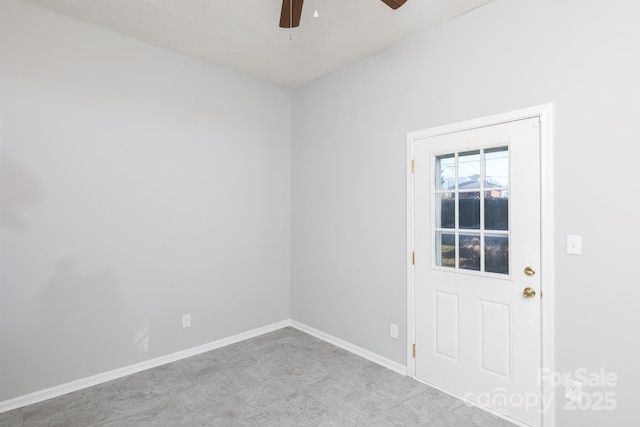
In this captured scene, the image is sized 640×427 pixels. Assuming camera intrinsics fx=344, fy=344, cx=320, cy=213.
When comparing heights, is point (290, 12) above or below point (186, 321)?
above

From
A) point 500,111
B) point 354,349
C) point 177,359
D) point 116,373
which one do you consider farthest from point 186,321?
point 500,111

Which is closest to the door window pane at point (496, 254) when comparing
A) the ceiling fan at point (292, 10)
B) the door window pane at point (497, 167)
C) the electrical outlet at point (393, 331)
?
the door window pane at point (497, 167)

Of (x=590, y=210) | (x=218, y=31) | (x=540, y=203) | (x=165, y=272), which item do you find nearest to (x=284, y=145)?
(x=218, y=31)

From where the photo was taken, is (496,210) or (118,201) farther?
(118,201)

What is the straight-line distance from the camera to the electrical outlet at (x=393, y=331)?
3062mm

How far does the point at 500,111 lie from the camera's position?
2.39 meters

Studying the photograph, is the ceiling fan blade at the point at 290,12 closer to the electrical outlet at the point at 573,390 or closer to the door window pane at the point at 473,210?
the door window pane at the point at 473,210

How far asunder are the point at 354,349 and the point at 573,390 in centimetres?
182

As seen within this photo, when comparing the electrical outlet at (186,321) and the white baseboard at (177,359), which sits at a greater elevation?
the electrical outlet at (186,321)

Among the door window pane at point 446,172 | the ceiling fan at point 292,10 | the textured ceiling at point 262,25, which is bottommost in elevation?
the door window pane at point 446,172

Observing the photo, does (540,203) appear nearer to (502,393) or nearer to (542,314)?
(542,314)

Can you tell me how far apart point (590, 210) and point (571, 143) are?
418mm

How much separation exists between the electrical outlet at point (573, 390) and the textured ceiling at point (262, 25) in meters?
2.58

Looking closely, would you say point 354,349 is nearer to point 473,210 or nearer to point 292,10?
point 473,210
